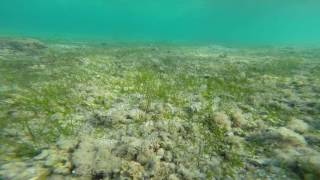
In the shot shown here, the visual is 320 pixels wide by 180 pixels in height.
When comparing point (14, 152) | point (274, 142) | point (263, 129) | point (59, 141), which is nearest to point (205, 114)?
point (263, 129)

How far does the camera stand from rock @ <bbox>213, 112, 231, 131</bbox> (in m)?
6.25

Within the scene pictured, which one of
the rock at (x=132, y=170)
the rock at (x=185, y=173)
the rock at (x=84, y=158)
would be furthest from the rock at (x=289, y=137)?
the rock at (x=84, y=158)

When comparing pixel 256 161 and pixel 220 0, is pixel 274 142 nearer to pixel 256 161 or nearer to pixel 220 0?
pixel 256 161

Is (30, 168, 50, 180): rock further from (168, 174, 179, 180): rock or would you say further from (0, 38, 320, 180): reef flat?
(168, 174, 179, 180): rock

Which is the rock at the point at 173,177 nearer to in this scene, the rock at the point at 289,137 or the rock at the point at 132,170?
the rock at the point at 132,170

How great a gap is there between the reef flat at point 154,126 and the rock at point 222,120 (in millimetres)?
21

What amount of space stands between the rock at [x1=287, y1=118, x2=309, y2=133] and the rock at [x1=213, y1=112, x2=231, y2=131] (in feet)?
4.12

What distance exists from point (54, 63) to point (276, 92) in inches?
312

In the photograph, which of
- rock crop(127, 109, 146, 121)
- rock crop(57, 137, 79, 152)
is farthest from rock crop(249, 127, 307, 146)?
rock crop(57, 137, 79, 152)

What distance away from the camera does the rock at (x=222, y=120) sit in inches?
246

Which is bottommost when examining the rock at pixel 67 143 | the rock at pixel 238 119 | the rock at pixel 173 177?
the rock at pixel 173 177

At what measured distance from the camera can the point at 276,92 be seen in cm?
871

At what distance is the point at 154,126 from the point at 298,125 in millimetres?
3021

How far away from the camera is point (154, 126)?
20.1 ft
